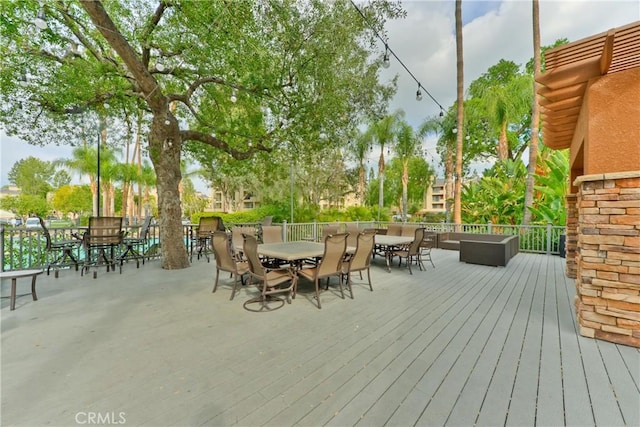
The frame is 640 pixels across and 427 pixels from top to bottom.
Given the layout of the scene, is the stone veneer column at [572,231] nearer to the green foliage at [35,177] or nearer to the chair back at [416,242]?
the chair back at [416,242]

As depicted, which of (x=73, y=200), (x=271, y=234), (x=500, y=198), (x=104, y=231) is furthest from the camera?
(x=73, y=200)

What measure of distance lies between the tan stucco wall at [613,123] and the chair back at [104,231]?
7721 mm

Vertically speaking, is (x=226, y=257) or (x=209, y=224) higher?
(x=209, y=224)

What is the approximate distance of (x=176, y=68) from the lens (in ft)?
20.2

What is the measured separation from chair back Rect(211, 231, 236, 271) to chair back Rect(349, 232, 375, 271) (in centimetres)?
189

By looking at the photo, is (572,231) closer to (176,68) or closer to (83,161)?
(176,68)

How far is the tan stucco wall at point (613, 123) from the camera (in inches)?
108

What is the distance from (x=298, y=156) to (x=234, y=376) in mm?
7598

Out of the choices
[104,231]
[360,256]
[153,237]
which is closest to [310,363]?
[360,256]

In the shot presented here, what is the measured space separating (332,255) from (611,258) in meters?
3.13

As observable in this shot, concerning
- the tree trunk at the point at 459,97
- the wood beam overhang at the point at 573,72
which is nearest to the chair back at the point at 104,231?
the wood beam overhang at the point at 573,72

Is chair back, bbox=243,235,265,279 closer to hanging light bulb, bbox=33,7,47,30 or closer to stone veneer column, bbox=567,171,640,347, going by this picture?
stone veneer column, bbox=567,171,640,347

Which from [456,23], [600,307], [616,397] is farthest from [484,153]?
[616,397]

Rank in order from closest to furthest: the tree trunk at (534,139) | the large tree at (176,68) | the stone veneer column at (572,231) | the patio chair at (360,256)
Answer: the patio chair at (360,256)
the large tree at (176,68)
the stone veneer column at (572,231)
the tree trunk at (534,139)
